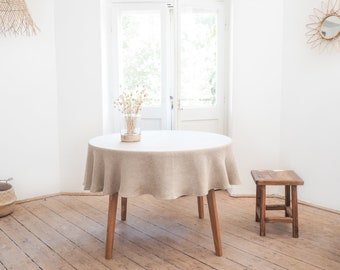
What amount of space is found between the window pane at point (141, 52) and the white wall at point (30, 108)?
30.8 inches

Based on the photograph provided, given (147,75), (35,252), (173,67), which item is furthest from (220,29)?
(35,252)

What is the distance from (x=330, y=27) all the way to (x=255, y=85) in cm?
88

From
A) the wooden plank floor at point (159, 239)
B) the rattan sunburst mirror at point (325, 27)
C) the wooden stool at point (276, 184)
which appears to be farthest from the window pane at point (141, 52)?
the wooden stool at point (276, 184)

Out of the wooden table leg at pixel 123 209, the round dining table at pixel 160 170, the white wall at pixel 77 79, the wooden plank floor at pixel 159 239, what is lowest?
the wooden plank floor at pixel 159 239

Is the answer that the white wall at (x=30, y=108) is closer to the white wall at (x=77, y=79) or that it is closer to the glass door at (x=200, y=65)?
the white wall at (x=77, y=79)

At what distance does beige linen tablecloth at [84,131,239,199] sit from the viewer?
7.68 feet

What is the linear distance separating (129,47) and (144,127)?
3.02 feet

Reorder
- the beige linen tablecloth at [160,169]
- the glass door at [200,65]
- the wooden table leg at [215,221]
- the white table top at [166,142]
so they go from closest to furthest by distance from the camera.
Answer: the beige linen tablecloth at [160,169], the white table top at [166,142], the wooden table leg at [215,221], the glass door at [200,65]

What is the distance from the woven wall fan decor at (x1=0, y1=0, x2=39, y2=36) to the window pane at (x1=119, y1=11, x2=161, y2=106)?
1005mm

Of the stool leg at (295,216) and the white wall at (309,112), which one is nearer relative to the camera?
the stool leg at (295,216)

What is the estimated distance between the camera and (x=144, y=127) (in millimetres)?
4266

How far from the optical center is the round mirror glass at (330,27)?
328cm

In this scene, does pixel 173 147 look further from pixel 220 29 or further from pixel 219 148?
pixel 220 29

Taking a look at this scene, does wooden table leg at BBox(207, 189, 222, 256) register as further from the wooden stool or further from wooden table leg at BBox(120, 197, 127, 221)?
wooden table leg at BBox(120, 197, 127, 221)
